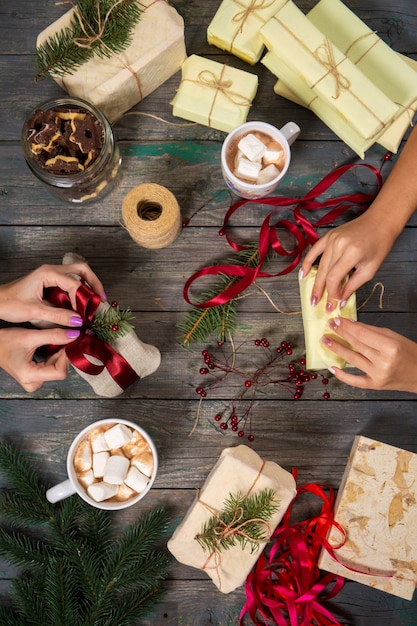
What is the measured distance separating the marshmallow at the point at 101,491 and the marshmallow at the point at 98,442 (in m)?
0.07

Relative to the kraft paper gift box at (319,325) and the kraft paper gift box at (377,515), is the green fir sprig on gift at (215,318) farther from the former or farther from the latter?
the kraft paper gift box at (377,515)

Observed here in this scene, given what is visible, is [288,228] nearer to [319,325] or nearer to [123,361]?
[319,325]

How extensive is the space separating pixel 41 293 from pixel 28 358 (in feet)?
0.44

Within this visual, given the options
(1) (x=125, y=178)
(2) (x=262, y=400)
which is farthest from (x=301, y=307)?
(1) (x=125, y=178)

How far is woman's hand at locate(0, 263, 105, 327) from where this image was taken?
106 cm

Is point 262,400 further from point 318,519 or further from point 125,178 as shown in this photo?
point 125,178

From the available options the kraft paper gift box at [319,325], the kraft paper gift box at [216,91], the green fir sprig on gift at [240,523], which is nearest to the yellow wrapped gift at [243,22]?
the kraft paper gift box at [216,91]

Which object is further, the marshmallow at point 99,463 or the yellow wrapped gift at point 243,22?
the yellow wrapped gift at point 243,22

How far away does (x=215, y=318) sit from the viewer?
1226mm

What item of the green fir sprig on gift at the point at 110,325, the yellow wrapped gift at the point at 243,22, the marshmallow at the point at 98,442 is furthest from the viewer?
the yellow wrapped gift at the point at 243,22

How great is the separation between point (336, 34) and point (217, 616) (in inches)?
52.5

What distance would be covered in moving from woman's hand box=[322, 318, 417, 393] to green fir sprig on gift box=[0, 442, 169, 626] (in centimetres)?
54

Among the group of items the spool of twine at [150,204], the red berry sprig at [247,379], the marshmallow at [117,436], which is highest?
the spool of twine at [150,204]

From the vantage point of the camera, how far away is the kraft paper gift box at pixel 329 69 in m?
1.15
